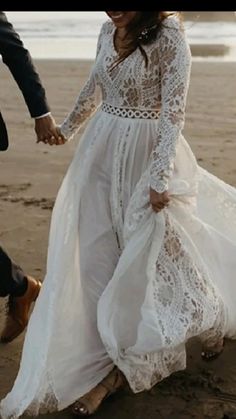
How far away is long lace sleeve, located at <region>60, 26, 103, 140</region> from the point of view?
2.55 m

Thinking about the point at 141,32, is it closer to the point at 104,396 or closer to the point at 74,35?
the point at 104,396

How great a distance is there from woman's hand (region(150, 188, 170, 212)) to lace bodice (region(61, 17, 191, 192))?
23mm

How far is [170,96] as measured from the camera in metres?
2.16

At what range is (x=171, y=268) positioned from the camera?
2.32 metres

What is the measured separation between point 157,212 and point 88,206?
29 cm

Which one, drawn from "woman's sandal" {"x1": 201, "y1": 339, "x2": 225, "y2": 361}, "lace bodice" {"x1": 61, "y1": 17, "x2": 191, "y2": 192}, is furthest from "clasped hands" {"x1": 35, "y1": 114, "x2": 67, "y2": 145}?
"woman's sandal" {"x1": 201, "y1": 339, "x2": 225, "y2": 361}

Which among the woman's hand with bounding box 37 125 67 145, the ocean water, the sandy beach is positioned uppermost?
the woman's hand with bounding box 37 125 67 145

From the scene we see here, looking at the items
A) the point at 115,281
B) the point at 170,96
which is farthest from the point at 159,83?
the point at 115,281

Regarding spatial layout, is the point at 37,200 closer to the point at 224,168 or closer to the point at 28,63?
the point at 224,168

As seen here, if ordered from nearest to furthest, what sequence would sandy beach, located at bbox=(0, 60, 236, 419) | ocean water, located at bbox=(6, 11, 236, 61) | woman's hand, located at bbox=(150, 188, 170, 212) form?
woman's hand, located at bbox=(150, 188, 170, 212), sandy beach, located at bbox=(0, 60, 236, 419), ocean water, located at bbox=(6, 11, 236, 61)

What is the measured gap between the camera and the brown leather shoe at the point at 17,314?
2.93 m

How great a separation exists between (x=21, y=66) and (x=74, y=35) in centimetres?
1896

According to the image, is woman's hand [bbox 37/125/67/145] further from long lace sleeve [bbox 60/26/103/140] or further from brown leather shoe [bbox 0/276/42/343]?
brown leather shoe [bbox 0/276/42/343]

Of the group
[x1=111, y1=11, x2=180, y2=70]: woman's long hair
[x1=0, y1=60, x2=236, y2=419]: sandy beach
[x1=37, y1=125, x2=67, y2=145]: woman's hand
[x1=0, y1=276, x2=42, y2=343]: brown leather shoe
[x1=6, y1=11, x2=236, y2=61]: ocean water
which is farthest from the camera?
[x1=6, y1=11, x2=236, y2=61]: ocean water
